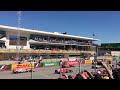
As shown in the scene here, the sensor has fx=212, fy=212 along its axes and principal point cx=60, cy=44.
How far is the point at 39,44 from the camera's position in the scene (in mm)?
38750

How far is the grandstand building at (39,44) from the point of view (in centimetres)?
3277

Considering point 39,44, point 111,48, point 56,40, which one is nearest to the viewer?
point 39,44

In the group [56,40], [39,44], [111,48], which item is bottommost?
[111,48]

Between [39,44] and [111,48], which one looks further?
[111,48]

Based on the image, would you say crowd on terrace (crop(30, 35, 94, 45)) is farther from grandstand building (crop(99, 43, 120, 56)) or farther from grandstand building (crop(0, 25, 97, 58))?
grandstand building (crop(99, 43, 120, 56))

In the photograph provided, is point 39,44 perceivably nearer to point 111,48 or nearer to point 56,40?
point 56,40

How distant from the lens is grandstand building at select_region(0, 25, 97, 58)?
3277 centimetres

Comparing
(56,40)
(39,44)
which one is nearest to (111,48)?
(56,40)

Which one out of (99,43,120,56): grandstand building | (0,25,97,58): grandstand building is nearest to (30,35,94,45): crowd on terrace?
(0,25,97,58): grandstand building

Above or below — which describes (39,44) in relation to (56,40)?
below
